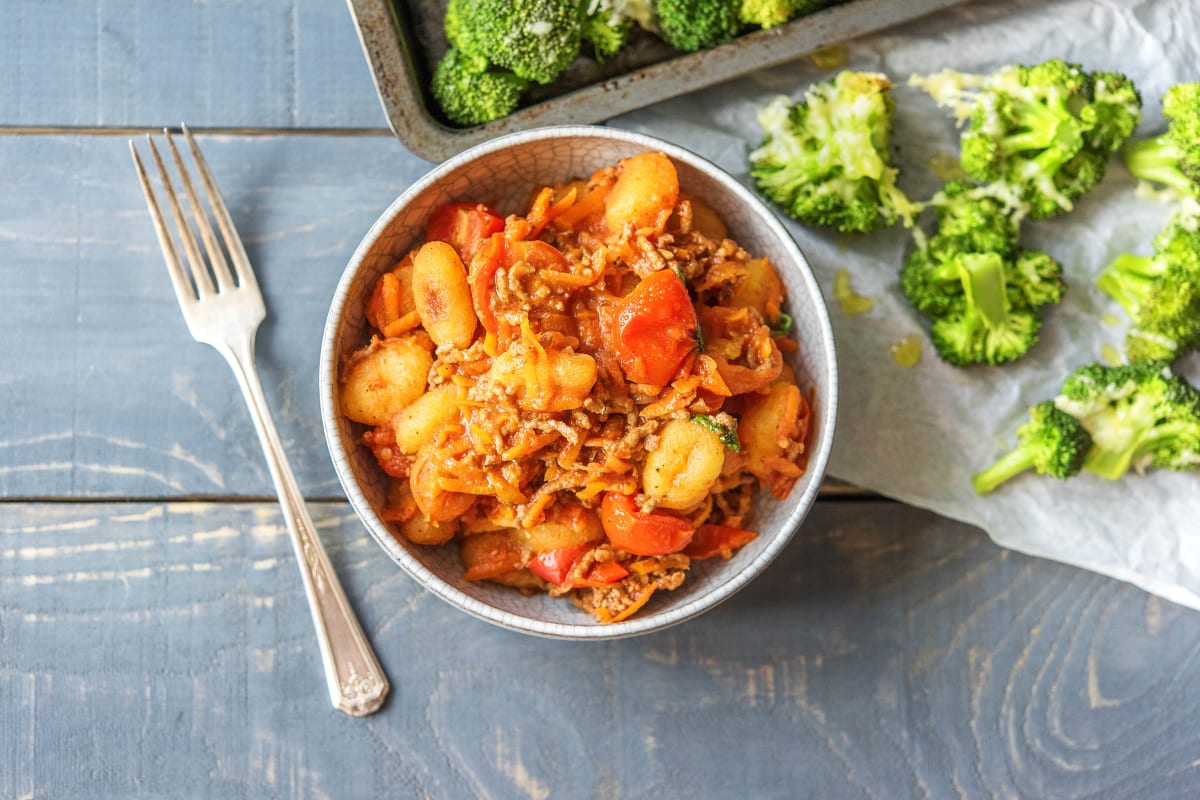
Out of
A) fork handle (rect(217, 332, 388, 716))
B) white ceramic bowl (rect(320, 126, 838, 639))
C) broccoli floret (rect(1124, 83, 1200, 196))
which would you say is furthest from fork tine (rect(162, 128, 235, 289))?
broccoli floret (rect(1124, 83, 1200, 196))

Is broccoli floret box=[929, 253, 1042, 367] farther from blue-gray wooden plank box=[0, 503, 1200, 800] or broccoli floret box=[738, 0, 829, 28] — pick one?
broccoli floret box=[738, 0, 829, 28]

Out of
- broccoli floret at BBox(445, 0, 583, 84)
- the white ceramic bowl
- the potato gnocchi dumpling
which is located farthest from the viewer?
broccoli floret at BBox(445, 0, 583, 84)

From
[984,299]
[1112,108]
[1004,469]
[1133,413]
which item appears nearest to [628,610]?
[1004,469]

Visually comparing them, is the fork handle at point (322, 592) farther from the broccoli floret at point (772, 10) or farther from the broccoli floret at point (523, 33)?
the broccoli floret at point (772, 10)

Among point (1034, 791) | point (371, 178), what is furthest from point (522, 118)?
point (1034, 791)

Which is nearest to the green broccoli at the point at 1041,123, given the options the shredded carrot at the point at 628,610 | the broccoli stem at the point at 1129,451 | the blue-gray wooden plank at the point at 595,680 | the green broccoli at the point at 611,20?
the broccoli stem at the point at 1129,451

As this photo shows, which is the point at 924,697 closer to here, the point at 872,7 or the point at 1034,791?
the point at 1034,791
